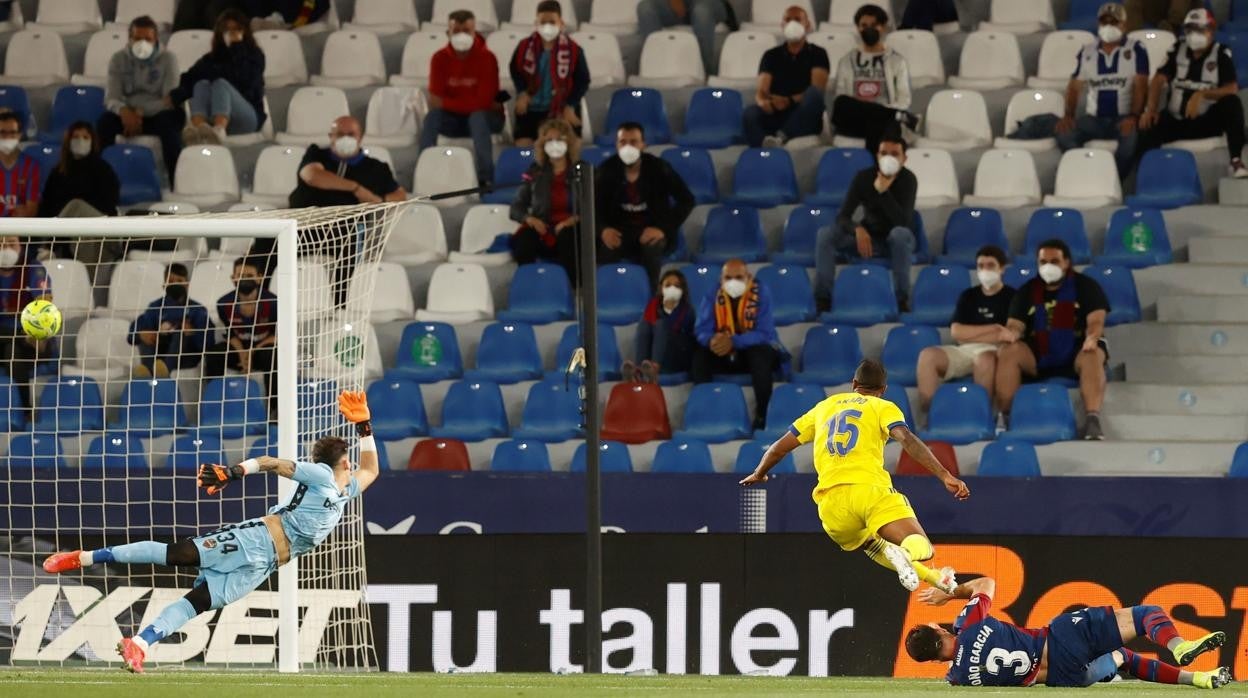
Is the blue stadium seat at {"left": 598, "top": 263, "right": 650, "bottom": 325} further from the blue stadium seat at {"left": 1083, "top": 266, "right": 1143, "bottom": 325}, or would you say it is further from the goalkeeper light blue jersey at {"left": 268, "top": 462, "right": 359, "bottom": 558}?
the goalkeeper light blue jersey at {"left": 268, "top": 462, "right": 359, "bottom": 558}

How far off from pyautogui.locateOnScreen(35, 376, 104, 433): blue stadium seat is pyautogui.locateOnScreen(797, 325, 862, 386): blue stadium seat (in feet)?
17.4

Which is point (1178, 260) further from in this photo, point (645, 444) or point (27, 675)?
point (27, 675)

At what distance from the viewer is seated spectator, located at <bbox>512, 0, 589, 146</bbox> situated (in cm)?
1678

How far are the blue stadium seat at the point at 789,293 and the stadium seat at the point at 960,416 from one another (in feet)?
4.94

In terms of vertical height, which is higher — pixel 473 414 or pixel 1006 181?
pixel 1006 181

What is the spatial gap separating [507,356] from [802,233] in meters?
2.74

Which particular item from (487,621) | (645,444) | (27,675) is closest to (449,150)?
(645,444)

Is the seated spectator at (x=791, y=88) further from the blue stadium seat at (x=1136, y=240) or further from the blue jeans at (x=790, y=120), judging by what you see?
the blue stadium seat at (x=1136, y=240)

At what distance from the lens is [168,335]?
14.4 metres

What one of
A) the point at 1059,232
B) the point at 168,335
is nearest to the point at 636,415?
the point at 168,335

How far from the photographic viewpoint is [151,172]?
1717 cm

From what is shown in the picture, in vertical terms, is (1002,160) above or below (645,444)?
above

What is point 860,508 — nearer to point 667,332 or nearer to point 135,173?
point 667,332

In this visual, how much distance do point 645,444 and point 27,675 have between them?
540 cm
